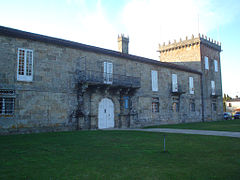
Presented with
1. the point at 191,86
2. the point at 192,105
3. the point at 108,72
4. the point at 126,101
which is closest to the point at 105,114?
the point at 126,101

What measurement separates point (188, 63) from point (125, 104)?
1681 cm

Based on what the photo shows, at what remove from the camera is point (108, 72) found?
767 inches

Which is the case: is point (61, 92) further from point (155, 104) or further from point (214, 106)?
point (214, 106)

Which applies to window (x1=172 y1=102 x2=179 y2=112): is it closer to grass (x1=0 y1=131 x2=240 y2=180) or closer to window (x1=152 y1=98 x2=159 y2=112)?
window (x1=152 y1=98 x2=159 y2=112)

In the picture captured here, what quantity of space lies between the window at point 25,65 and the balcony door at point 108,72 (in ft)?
19.8

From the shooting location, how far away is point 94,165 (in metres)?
5.77

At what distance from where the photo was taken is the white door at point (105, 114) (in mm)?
18609

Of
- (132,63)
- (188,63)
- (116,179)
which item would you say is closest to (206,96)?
(188,63)

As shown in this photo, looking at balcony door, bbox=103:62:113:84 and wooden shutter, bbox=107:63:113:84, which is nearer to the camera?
balcony door, bbox=103:62:113:84

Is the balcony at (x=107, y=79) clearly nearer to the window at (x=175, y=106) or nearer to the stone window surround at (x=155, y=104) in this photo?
the stone window surround at (x=155, y=104)

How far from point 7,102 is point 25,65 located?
Answer: 8.75 feet

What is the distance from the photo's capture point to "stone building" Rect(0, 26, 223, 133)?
1420 cm

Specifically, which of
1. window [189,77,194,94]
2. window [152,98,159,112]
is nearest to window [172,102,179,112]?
window [152,98,159,112]

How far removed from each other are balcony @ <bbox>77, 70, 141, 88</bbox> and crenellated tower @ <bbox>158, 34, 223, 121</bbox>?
47.9ft
